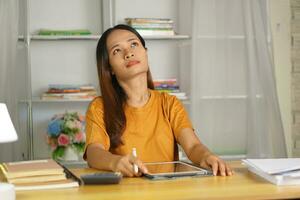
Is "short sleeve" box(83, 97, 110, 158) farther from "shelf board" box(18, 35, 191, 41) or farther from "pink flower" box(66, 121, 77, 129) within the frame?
"shelf board" box(18, 35, 191, 41)

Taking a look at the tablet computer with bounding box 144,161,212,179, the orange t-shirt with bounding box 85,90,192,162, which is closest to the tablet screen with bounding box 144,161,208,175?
the tablet computer with bounding box 144,161,212,179

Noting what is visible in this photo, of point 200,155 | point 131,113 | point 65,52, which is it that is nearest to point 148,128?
point 131,113

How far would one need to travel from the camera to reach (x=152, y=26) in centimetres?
347

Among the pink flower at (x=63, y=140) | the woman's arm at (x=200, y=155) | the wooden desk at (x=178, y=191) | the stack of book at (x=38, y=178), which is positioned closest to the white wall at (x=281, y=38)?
the pink flower at (x=63, y=140)

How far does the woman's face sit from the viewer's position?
2041mm

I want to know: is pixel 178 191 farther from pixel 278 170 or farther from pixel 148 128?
pixel 148 128

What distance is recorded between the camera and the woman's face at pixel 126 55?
2.04m

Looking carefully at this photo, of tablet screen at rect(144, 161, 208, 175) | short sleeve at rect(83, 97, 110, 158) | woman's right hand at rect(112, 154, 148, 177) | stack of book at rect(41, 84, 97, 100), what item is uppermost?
stack of book at rect(41, 84, 97, 100)

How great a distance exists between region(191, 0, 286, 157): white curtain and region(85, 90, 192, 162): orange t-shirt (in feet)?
4.28

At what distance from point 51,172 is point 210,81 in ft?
7.14

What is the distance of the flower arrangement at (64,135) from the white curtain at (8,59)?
25cm

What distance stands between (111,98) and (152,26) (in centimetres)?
146

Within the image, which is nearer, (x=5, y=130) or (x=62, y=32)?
(x=5, y=130)

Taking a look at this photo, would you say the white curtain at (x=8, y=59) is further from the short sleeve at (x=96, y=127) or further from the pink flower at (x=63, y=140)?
the short sleeve at (x=96, y=127)
